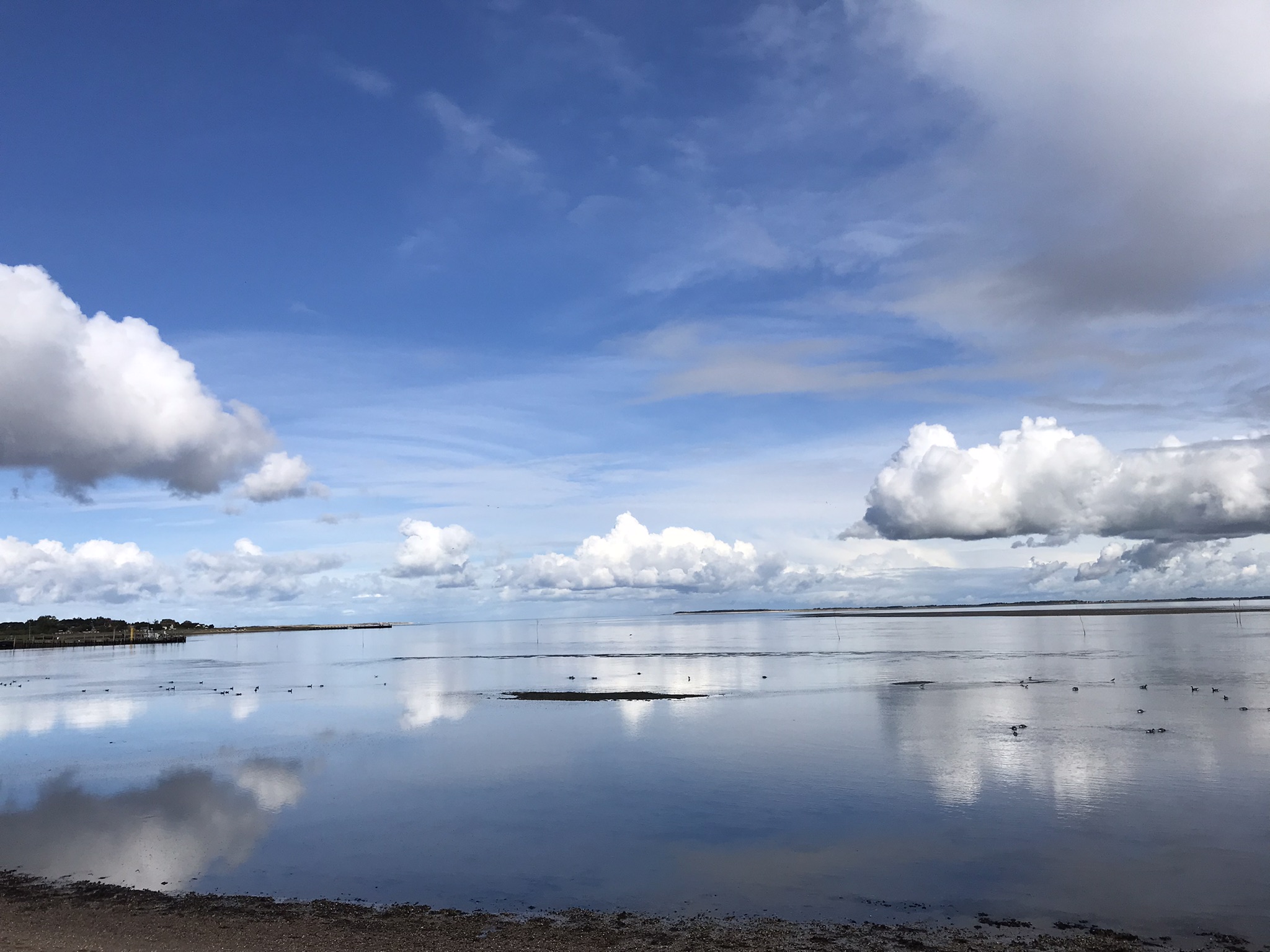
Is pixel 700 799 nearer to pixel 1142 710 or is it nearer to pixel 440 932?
pixel 440 932

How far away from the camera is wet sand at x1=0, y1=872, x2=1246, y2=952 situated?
18438 millimetres

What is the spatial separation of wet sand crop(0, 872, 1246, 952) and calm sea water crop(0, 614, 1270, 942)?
108 centimetres

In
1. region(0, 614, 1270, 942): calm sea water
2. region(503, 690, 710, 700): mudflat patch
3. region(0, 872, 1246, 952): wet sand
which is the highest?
region(0, 872, 1246, 952): wet sand

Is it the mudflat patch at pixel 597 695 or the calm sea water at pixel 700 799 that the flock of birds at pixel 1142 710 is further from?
the mudflat patch at pixel 597 695

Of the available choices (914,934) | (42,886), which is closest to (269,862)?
(42,886)

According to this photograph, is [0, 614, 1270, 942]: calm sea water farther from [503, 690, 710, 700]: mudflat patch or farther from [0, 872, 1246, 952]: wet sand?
[503, 690, 710, 700]: mudflat patch

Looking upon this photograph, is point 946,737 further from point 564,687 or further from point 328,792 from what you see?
point 564,687

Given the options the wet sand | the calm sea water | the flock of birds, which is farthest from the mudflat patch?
the wet sand

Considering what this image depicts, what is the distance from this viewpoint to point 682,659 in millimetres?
117375

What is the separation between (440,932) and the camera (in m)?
19.7

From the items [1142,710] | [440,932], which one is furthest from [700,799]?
[1142,710]

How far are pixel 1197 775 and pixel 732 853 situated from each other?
68.4ft

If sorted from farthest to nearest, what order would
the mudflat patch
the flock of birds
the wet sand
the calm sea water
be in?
the mudflat patch → the flock of birds → the calm sea water → the wet sand

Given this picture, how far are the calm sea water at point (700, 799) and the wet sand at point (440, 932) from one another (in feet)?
3.54
